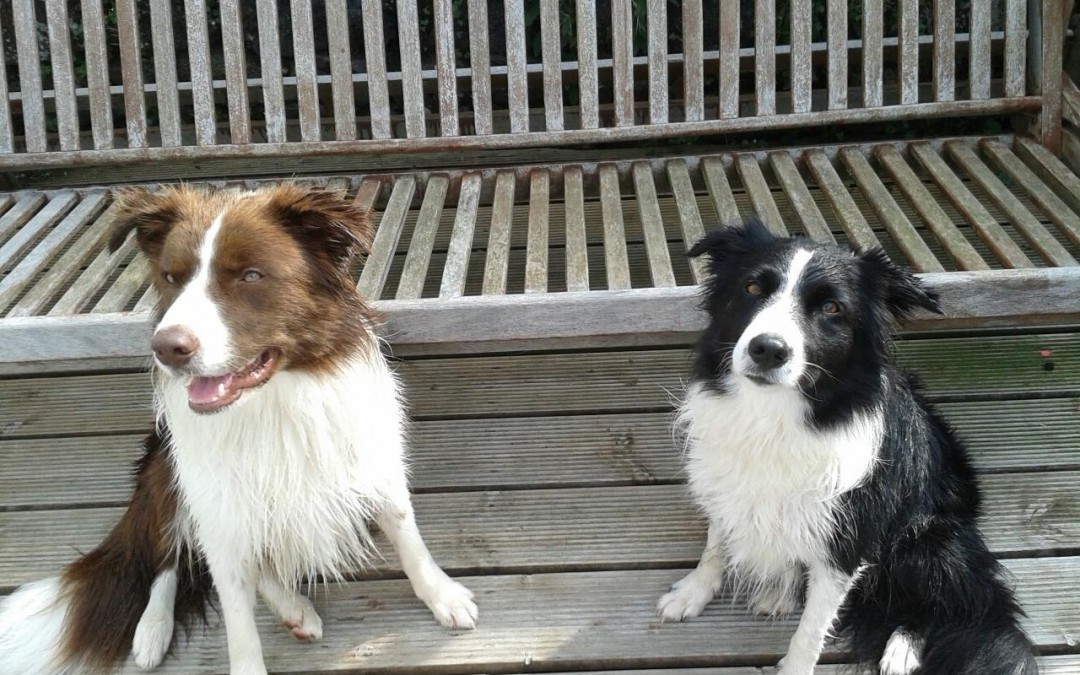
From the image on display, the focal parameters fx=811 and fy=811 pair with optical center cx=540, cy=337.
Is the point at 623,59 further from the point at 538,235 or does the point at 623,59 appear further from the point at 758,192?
the point at 538,235

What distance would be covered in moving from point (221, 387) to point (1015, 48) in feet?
10.4

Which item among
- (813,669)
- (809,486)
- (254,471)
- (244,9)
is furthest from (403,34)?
(813,669)

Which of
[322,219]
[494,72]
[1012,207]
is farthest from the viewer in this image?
[494,72]

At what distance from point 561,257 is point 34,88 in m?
2.26

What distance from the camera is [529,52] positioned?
411 cm

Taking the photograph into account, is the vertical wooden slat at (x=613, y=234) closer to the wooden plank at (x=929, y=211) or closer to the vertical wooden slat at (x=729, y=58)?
the vertical wooden slat at (x=729, y=58)

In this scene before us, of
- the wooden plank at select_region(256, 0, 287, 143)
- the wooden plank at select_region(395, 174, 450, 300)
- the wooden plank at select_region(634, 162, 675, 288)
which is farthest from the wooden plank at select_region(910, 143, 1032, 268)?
the wooden plank at select_region(256, 0, 287, 143)

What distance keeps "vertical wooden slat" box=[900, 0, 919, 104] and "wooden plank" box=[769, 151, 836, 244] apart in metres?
0.51

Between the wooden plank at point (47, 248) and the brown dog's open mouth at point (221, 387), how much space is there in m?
1.28

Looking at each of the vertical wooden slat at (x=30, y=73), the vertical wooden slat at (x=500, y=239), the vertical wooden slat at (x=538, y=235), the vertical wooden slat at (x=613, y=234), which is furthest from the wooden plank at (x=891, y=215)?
the vertical wooden slat at (x=30, y=73)

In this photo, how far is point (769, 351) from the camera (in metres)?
1.72

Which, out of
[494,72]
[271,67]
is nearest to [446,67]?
[494,72]

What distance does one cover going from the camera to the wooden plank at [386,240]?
259 cm

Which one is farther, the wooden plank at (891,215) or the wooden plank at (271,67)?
the wooden plank at (271,67)
